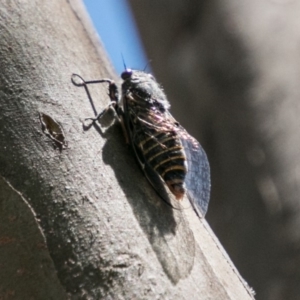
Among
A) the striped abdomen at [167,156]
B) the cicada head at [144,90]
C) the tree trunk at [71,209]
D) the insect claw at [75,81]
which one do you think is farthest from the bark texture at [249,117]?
the insect claw at [75,81]

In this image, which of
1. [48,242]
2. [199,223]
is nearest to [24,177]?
[48,242]

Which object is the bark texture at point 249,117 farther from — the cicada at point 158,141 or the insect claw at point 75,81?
the insect claw at point 75,81

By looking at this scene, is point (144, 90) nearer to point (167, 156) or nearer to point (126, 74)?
point (126, 74)

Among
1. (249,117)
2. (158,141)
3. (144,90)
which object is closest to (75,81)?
(158,141)

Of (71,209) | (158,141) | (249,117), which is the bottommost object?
(249,117)

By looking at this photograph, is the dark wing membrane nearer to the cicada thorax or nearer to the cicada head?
A: the cicada thorax

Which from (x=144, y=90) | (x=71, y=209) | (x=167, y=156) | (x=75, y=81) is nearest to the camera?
(x=71, y=209)

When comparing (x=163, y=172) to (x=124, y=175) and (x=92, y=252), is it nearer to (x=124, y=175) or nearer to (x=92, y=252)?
(x=124, y=175)
